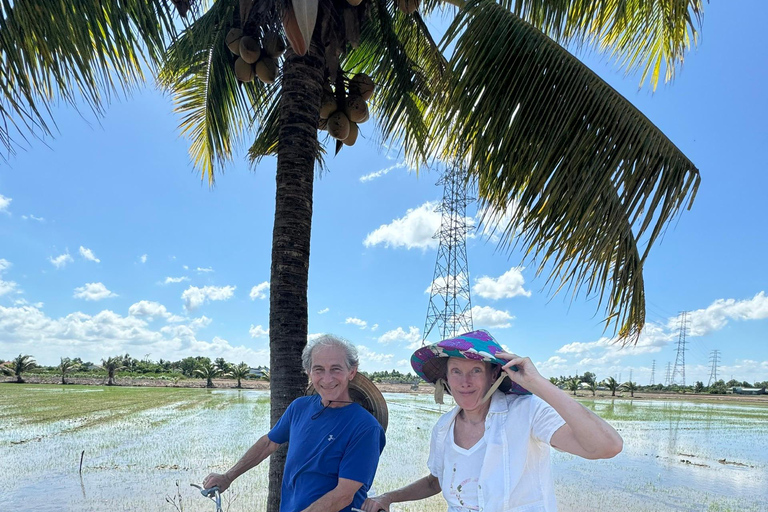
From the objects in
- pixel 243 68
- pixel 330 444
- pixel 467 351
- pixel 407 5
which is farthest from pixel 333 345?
pixel 407 5

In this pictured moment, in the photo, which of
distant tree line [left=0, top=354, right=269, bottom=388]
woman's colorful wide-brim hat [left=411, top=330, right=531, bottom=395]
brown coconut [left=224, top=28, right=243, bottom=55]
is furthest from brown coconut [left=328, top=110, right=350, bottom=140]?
distant tree line [left=0, top=354, right=269, bottom=388]

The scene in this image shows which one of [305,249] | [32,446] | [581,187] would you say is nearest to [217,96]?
[305,249]

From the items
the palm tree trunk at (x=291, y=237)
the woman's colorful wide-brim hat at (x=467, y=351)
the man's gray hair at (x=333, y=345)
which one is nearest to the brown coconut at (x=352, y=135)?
the palm tree trunk at (x=291, y=237)

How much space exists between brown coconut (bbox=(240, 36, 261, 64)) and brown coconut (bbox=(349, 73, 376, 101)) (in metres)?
0.99

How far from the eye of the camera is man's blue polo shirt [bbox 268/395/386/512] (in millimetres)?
2740

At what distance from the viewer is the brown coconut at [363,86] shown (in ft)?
17.4

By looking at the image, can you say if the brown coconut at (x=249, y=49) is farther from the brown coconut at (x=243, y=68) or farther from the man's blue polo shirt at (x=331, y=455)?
the man's blue polo shirt at (x=331, y=455)

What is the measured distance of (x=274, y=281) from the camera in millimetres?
4363

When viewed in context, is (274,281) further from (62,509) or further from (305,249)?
(62,509)

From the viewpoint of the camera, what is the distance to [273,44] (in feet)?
16.0

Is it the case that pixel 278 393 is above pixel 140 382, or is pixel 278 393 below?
above

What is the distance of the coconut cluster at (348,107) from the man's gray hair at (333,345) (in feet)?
9.74

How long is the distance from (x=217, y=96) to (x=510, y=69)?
3.95 m

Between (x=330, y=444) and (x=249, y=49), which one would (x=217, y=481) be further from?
(x=249, y=49)
